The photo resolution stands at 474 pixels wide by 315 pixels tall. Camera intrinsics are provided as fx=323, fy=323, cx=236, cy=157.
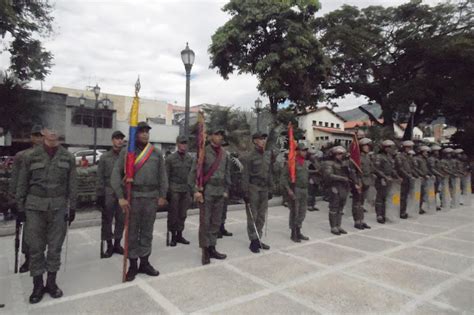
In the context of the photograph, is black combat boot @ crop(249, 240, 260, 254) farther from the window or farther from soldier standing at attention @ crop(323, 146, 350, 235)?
the window

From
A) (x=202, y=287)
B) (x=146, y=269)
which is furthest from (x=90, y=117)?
(x=202, y=287)

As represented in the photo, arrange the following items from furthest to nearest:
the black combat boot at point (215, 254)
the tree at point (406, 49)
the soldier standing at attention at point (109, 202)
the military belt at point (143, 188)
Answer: the tree at point (406, 49) < the soldier standing at attention at point (109, 202) < the black combat boot at point (215, 254) < the military belt at point (143, 188)

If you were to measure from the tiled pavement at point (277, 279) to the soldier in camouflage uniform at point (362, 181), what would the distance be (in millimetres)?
857

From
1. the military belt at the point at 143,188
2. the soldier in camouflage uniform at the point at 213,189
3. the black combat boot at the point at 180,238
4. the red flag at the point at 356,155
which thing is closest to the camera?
the military belt at the point at 143,188

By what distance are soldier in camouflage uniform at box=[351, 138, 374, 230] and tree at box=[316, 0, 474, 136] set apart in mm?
15696

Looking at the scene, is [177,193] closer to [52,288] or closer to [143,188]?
[143,188]

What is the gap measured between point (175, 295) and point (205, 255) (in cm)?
113

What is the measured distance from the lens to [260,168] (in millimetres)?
5656

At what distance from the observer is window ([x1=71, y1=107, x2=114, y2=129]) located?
2944 cm

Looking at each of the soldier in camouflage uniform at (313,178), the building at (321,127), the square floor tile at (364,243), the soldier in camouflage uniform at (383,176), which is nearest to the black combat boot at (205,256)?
the square floor tile at (364,243)

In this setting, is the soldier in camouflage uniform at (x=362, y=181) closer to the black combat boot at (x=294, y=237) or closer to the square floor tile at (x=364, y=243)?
the square floor tile at (x=364, y=243)

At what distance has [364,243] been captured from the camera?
20.2ft

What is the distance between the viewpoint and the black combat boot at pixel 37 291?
139 inches

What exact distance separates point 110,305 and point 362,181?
632 centimetres
